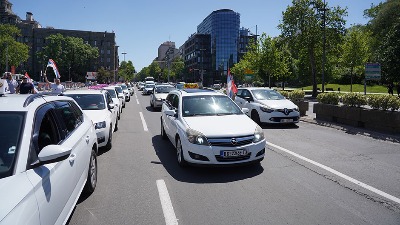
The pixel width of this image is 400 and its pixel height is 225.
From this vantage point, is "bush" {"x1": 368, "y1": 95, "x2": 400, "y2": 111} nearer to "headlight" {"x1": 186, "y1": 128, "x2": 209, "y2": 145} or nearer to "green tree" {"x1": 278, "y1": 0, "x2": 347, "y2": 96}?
"headlight" {"x1": 186, "y1": 128, "x2": 209, "y2": 145}

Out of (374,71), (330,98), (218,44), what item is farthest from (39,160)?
(218,44)

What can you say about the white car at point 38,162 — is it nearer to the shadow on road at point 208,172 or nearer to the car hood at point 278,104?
the shadow on road at point 208,172

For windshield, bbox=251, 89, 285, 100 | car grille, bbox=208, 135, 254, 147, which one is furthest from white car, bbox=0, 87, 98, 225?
windshield, bbox=251, 89, 285, 100

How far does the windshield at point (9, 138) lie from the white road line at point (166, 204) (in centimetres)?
203

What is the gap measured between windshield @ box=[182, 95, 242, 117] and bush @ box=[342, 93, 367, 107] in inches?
250

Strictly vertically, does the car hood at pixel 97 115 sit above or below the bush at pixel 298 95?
below

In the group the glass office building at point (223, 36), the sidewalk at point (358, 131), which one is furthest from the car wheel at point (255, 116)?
the glass office building at point (223, 36)

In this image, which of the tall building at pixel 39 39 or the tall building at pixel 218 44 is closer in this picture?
the tall building at pixel 39 39

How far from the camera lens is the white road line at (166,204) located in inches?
163

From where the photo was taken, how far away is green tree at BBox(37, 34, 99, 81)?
9744cm

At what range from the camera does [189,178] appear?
593 centimetres

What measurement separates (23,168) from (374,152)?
Answer: 26.0ft

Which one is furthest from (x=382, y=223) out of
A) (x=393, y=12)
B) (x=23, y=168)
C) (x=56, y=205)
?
(x=393, y=12)

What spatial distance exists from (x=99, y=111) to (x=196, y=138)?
160 inches
